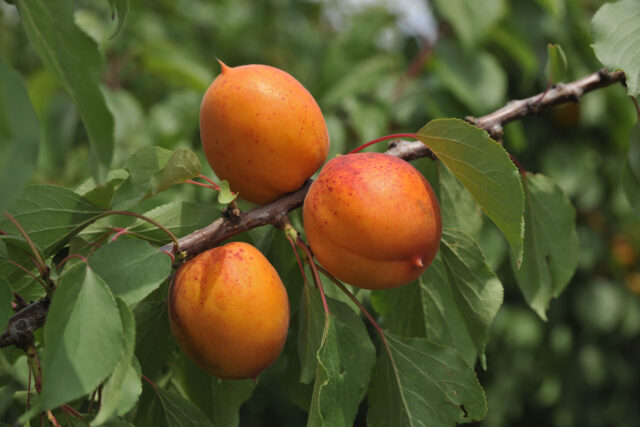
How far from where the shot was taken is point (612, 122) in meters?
2.38

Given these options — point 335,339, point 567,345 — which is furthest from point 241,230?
point 567,345

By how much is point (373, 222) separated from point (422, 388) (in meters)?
0.25

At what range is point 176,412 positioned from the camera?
2.63ft

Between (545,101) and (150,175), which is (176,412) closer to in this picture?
(150,175)

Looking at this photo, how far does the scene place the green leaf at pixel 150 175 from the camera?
0.69 m

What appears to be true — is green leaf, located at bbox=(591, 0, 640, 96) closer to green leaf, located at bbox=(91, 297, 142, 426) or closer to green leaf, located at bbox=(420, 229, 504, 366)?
green leaf, located at bbox=(420, 229, 504, 366)

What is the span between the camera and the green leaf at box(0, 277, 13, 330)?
591 millimetres

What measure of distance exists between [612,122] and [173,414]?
218 cm

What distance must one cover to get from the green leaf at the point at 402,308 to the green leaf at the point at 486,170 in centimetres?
24

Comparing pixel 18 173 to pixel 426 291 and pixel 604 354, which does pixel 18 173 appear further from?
pixel 604 354

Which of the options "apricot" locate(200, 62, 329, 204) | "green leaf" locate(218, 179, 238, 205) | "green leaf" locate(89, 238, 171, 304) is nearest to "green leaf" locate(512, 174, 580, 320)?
"apricot" locate(200, 62, 329, 204)

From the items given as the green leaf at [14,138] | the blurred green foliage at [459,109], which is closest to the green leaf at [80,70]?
the green leaf at [14,138]

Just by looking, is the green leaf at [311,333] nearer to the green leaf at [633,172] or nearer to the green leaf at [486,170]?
the green leaf at [486,170]

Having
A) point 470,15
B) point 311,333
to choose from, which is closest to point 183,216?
point 311,333
